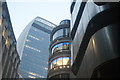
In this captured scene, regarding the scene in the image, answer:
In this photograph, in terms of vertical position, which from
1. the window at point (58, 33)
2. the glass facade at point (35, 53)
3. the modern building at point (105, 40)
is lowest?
the modern building at point (105, 40)

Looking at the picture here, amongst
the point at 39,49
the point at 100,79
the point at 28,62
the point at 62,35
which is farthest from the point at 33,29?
the point at 100,79

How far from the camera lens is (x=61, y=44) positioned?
106ft

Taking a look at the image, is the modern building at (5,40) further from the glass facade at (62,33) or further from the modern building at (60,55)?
the glass facade at (62,33)

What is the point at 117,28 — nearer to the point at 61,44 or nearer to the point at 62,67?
the point at 62,67

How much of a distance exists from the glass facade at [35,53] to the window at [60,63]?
121 m

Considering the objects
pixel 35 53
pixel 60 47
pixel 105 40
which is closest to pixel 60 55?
pixel 60 47

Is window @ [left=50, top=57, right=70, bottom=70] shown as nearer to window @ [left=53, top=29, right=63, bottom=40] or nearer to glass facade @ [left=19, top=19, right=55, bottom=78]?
window @ [left=53, top=29, right=63, bottom=40]

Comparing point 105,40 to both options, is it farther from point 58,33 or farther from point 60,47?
point 58,33

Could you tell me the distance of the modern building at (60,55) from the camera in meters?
28.5

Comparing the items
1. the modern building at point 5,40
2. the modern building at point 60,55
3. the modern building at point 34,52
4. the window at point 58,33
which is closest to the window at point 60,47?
the modern building at point 60,55

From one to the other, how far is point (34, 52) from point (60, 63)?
145 m

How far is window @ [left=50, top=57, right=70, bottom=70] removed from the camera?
29.0 m

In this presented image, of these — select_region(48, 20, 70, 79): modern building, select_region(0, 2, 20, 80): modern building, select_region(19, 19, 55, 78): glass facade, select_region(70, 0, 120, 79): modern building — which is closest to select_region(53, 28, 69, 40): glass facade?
select_region(48, 20, 70, 79): modern building

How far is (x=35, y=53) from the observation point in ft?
565
